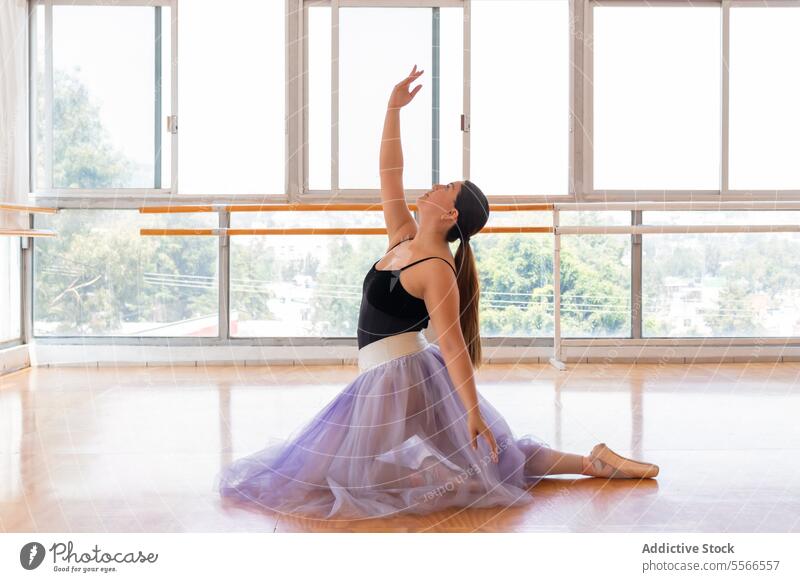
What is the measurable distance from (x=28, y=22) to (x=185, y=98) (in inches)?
39.9

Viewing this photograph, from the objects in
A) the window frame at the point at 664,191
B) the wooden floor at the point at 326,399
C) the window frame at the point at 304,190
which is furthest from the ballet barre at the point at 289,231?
the wooden floor at the point at 326,399

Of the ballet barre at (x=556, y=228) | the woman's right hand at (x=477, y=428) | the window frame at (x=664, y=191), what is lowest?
the woman's right hand at (x=477, y=428)

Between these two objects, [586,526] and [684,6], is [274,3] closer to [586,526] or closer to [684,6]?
[684,6]

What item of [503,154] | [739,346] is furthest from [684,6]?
[739,346]

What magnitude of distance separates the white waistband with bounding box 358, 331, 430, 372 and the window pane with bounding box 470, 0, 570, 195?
2634 mm

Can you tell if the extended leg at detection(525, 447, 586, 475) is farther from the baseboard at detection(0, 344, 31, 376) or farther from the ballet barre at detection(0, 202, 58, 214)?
the baseboard at detection(0, 344, 31, 376)

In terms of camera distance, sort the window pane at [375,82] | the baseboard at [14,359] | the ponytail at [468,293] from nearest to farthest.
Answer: the ponytail at [468,293], the baseboard at [14,359], the window pane at [375,82]

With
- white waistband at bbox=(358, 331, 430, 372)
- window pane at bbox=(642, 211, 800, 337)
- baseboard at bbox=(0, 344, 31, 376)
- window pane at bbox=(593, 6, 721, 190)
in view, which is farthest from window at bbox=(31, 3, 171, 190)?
white waistband at bbox=(358, 331, 430, 372)

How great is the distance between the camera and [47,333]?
4.54 m

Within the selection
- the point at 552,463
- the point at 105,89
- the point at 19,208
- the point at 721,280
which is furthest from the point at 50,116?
the point at 721,280

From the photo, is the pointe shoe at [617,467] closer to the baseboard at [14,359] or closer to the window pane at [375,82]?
the window pane at [375,82]

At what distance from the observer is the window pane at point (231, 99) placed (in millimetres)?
4469

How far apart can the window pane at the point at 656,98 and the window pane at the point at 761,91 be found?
0.12 m

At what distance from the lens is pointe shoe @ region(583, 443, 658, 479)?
2.05m
